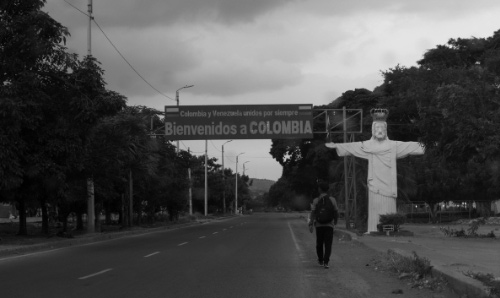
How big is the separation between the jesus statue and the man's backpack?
15.5 m

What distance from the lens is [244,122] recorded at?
34906 mm

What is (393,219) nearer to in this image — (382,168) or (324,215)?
(382,168)

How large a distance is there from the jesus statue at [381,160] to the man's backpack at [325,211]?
15.5 metres

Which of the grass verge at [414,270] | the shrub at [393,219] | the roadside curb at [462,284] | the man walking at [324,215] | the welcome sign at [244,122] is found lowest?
the shrub at [393,219]

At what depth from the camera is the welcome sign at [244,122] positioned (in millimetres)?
34875

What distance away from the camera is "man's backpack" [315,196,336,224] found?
42.1 ft

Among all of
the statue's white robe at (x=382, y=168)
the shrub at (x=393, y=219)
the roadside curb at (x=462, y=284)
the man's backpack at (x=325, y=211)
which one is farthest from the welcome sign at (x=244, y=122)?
the roadside curb at (x=462, y=284)

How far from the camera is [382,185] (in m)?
28.6

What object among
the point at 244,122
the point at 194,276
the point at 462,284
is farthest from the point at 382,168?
the point at 462,284

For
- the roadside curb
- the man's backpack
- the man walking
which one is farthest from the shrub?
the roadside curb

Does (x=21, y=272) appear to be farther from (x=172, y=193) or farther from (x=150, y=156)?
(x=172, y=193)

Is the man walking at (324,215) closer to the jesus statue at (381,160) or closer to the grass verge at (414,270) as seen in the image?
the grass verge at (414,270)

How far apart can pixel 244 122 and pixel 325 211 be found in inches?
879

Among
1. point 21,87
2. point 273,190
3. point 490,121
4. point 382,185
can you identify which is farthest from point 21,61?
point 273,190
